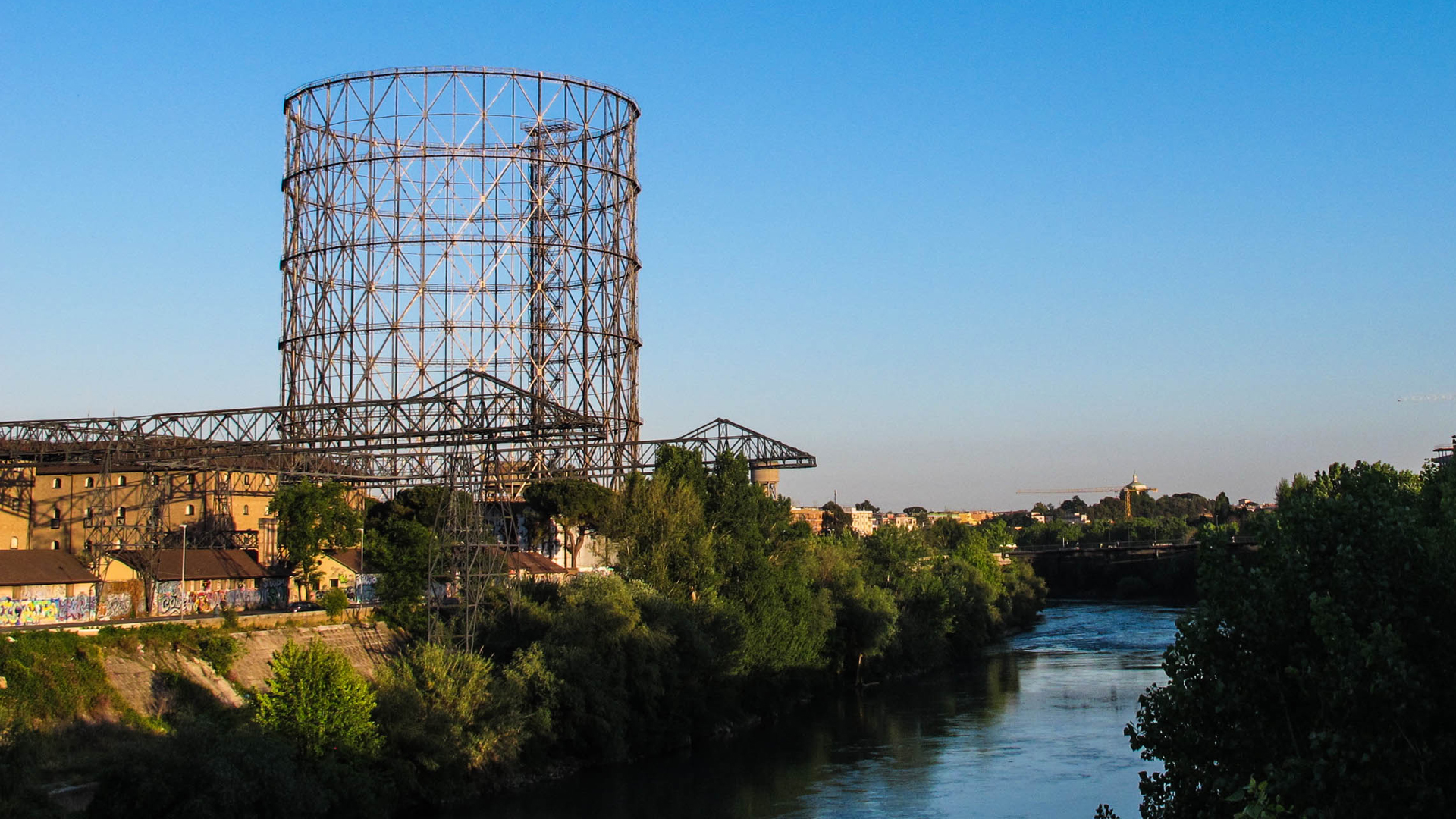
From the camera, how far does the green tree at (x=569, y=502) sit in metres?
36.2

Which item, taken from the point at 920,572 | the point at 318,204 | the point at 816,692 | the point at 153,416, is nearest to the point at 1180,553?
the point at 920,572

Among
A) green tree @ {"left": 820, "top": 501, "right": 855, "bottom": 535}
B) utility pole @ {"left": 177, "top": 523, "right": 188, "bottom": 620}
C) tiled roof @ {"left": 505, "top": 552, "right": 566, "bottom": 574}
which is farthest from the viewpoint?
green tree @ {"left": 820, "top": 501, "right": 855, "bottom": 535}

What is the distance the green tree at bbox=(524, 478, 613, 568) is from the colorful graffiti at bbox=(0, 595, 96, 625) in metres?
13.0

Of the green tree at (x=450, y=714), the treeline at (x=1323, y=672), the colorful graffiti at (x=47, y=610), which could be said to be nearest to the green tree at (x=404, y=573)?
the green tree at (x=450, y=714)

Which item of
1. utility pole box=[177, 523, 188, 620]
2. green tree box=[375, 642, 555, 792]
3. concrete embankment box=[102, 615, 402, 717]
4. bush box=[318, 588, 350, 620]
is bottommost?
green tree box=[375, 642, 555, 792]

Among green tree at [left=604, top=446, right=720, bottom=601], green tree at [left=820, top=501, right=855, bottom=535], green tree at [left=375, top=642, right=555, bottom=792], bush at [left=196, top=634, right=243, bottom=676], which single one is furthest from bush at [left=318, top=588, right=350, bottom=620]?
green tree at [left=820, top=501, right=855, bottom=535]

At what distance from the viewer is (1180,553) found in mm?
80125

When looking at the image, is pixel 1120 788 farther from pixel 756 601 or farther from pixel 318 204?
pixel 318 204

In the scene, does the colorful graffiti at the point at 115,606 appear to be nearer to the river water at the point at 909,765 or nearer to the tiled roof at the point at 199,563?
the tiled roof at the point at 199,563

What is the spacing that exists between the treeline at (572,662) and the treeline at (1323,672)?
10.8 metres

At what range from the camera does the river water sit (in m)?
20.7

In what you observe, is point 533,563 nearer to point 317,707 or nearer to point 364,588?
point 364,588

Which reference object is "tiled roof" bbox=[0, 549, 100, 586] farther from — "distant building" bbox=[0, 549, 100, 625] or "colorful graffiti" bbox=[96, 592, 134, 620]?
"colorful graffiti" bbox=[96, 592, 134, 620]

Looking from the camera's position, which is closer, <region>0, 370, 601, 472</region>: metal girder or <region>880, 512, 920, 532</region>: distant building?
<region>0, 370, 601, 472</region>: metal girder
